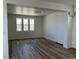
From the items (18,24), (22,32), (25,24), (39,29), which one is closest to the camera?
(18,24)

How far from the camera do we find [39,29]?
958cm

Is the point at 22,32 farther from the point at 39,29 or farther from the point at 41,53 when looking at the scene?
the point at 41,53

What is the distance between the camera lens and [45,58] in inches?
132

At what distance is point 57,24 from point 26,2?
3694 mm

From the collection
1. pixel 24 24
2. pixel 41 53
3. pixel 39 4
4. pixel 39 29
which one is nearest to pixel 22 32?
pixel 24 24

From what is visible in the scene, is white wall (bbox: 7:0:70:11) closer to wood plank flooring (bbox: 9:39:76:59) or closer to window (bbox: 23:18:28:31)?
wood plank flooring (bbox: 9:39:76:59)

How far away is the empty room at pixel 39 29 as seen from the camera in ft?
12.3

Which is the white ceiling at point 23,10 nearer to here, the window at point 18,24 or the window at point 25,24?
the window at point 18,24

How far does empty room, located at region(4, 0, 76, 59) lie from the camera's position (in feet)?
12.3

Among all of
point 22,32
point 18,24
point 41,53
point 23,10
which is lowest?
point 41,53

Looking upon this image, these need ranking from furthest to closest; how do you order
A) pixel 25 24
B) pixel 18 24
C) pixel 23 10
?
pixel 25 24, pixel 18 24, pixel 23 10

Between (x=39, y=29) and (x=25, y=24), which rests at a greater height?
(x=25, y=24)

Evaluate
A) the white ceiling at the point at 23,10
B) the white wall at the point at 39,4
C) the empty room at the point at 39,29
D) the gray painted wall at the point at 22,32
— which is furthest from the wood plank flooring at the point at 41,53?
the gray painted wall at the point at 22,32

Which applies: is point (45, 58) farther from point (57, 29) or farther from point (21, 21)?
point (21, 21)
